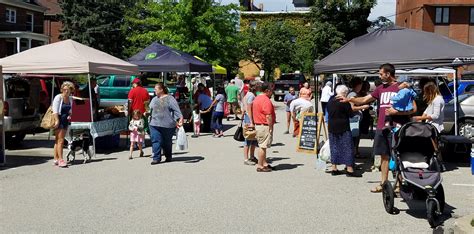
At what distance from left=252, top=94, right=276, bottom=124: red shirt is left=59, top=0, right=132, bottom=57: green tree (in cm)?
4597

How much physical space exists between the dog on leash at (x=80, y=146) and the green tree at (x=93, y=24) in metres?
43.8

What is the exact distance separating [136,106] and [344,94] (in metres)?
5.87

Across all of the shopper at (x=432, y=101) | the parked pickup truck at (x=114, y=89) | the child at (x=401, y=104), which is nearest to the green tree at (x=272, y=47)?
the parked pickup truck at (x=114, y=89)

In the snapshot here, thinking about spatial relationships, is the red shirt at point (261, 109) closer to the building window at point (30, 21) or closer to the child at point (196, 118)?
the child at point (196, 118)

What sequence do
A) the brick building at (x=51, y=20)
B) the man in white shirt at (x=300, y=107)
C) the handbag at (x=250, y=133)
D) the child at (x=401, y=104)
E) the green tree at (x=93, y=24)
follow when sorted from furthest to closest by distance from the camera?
the brick building at (x=51, y=20)
the green tree at (x=93, y=24)
the man in white shirt at (x=300, y=107)
the handbag at (x=250, y=133)
the child at (x=401, y=104)

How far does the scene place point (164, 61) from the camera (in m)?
17.6

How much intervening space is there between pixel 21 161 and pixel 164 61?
21.8ft

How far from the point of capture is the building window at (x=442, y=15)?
2048 inches

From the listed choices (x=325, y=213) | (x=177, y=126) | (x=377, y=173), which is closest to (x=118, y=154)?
(x=177, y=126)

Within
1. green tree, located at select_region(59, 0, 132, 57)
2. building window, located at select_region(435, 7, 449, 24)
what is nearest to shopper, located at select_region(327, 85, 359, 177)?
building window, located at select_region(435, 7, 449, 24)

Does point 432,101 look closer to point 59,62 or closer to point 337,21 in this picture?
point 59,62

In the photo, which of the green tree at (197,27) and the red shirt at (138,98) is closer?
the red shirt at (138,98)

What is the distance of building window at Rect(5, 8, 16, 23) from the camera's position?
163 feet

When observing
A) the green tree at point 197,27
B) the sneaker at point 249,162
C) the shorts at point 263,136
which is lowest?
the sneaker at point 249,162
